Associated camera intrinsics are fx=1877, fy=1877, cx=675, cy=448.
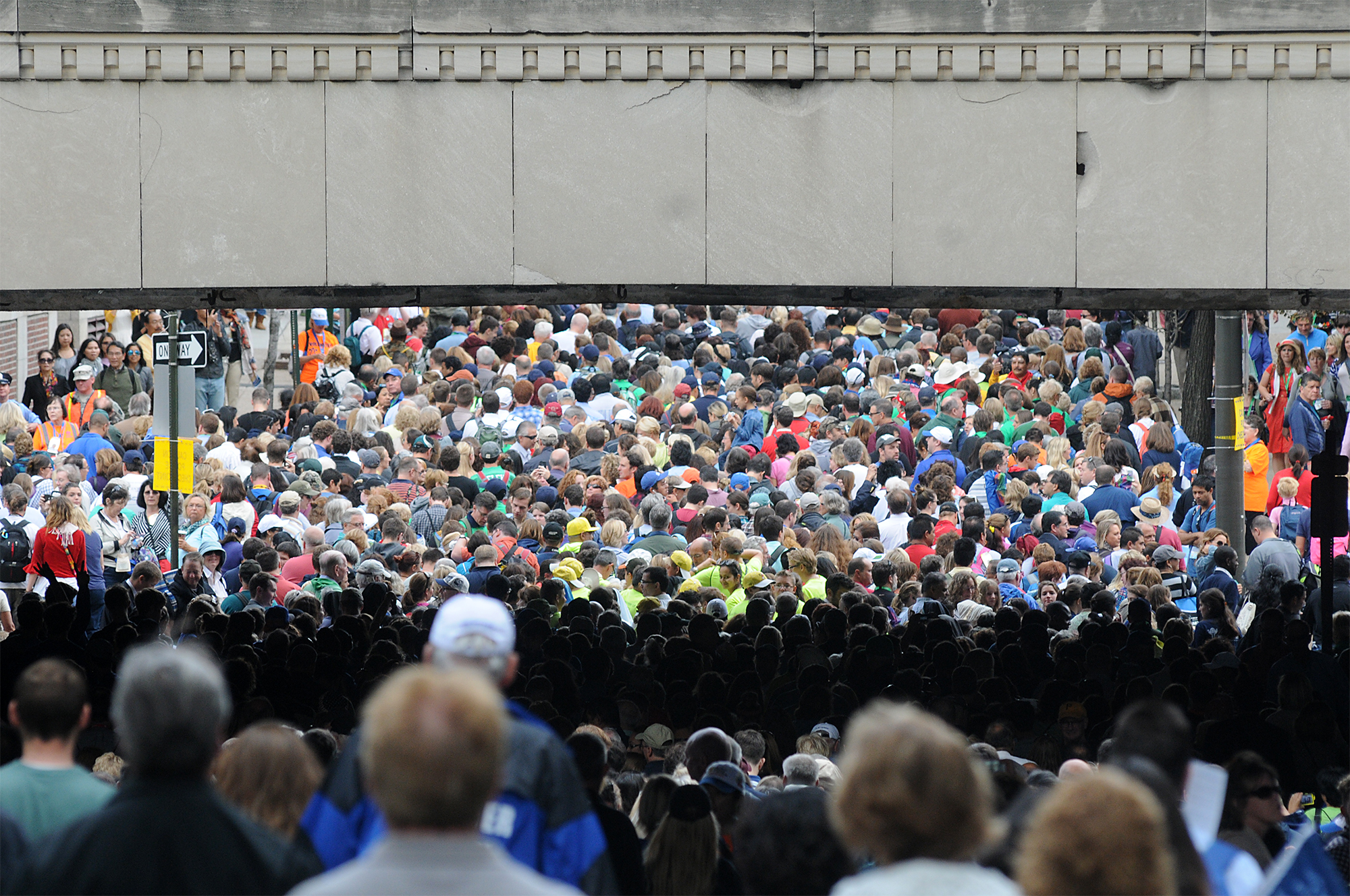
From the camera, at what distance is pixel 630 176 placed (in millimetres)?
11422

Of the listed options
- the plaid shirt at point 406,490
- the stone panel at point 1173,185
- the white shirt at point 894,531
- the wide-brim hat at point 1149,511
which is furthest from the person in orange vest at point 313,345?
the stone panel at point 1173,185

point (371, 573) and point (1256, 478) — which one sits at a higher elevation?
point (1256, 478)

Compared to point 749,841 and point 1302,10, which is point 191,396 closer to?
point 1302,10

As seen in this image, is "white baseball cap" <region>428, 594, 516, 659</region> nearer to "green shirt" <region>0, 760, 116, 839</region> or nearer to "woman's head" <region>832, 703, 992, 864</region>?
"green shirt" <region>0, 760, 116, 839</region>

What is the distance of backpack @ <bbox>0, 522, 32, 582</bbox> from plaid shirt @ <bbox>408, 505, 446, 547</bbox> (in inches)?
140

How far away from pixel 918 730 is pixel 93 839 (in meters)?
1.71

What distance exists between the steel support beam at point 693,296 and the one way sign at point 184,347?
12.1 feet

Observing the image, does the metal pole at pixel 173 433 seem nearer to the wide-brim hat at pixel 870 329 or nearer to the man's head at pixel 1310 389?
the man's head at pixel 1310 389

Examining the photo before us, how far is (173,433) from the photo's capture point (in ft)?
50.8

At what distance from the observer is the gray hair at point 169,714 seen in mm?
3998

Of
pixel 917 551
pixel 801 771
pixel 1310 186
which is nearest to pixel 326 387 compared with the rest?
pixel 917 551

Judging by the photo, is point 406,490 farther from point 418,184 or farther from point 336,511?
point 418,184

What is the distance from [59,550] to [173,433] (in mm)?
1306

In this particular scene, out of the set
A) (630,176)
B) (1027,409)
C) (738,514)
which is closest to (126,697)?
(630,176)
